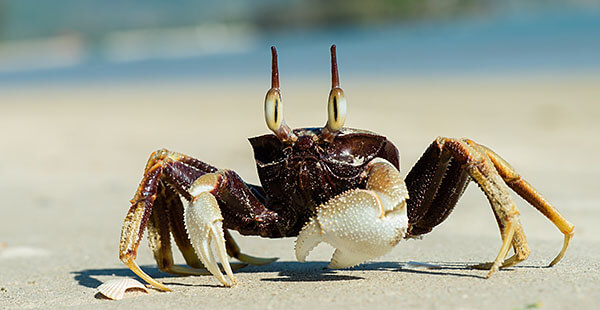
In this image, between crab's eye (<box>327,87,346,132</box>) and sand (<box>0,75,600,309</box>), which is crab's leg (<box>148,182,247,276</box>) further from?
crab's eye (<box>327,87,346,132</box>)

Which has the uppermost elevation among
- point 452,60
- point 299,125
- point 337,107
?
point 452,60

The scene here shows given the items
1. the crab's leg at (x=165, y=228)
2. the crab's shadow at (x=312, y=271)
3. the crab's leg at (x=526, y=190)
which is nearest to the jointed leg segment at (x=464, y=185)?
the crab's leg at (x=526, y=190)

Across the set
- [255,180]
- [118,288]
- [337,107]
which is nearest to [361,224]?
[337,107]

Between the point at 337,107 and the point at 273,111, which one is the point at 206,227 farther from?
the point at 337,107

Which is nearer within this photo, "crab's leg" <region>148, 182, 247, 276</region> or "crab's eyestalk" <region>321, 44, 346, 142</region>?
"crab's eyestalk" <region>321, 44, 346, 142</region>

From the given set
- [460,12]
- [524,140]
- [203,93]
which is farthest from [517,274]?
[460,12]

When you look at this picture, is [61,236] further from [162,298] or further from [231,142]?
[231,142]

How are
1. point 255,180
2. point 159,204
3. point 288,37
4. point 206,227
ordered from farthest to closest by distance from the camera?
point 288,37
point 255,180
point 159,204
point 206,227

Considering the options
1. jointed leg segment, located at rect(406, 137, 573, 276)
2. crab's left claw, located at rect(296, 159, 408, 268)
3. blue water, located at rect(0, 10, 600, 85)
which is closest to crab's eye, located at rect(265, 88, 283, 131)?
crab's left claw, located at rect(296, 159, 408, 268)
